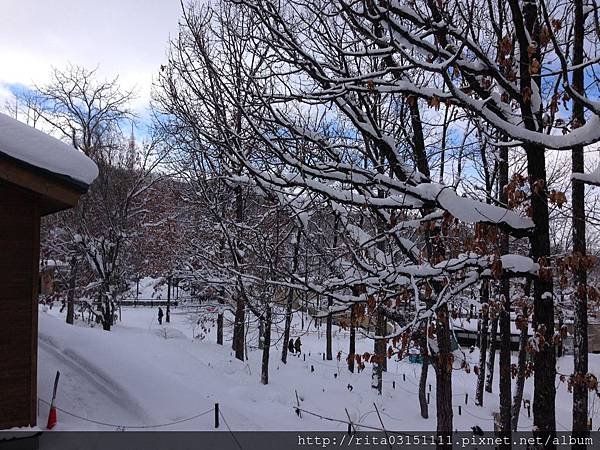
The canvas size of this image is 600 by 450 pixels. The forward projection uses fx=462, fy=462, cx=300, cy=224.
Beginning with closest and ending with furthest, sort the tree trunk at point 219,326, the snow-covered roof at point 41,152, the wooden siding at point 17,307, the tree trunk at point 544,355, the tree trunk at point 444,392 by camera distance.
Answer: the tree trunk at point 544,355
the snow-covered roof at point 41,152
the wooden siding at point 17,307
the tree trunk at point 444,392
the tree trunk at point 219,326

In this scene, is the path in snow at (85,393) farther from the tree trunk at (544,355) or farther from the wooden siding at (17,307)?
the tree trunk at (544,355)

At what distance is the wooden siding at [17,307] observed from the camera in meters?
6.02

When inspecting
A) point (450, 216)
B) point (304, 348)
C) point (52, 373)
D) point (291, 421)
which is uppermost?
point (450, 216)

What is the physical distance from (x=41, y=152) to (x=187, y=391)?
5.60m

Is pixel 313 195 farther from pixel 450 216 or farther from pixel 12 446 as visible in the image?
pixel 12 446

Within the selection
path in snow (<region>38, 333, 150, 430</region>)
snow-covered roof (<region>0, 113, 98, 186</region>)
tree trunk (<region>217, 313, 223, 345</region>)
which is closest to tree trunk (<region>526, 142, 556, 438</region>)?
snow-covered roof (<region>0, 113, 98, 186</region>)

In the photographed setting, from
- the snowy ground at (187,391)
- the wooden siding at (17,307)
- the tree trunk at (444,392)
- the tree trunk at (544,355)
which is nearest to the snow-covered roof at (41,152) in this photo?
the wooden siding at (17,307)

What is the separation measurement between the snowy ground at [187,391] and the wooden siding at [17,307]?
2.58 feet

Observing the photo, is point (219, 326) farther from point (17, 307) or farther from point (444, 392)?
point (17, 307)

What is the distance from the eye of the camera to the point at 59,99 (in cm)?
2200

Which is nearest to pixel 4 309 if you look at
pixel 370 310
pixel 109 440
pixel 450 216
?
pixel 109 440

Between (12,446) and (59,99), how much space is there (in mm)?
19965

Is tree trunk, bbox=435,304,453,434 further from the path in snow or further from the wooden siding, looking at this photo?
the wooden siding

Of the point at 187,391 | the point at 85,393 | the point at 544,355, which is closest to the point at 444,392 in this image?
the point at 544,355
